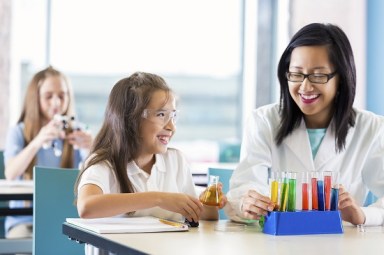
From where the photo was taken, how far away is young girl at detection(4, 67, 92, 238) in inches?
152

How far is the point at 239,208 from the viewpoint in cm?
244

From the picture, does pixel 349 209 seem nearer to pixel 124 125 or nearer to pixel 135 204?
pixel 135 204

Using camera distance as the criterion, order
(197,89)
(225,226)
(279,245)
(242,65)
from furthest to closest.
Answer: (197,89)
(242,65)
(225,226)
(279,245)

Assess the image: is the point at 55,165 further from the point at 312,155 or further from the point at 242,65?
the point at 242,65

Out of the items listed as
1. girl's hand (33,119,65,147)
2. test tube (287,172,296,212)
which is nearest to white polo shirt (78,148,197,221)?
test tube (287,172,296,212)

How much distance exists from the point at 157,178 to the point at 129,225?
0.47 meters

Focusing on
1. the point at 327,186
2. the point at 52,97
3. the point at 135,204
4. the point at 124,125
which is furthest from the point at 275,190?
the point at 52,97

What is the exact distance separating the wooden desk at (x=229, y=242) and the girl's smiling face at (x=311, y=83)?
1.57 feet

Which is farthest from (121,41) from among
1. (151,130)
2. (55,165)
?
(151,130)

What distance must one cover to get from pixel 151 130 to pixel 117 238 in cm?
67

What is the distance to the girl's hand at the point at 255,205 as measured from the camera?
2.18 meters

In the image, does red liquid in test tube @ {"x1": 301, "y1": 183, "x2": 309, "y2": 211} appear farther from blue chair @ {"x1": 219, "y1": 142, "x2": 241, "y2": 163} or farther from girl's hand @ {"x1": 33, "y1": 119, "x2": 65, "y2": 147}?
blue chair @ {"x1": 219, "y1": 142, "x2": 241, "y2": 163}

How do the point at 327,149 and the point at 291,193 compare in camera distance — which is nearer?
the point at 291,193

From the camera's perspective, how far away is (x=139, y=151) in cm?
261
